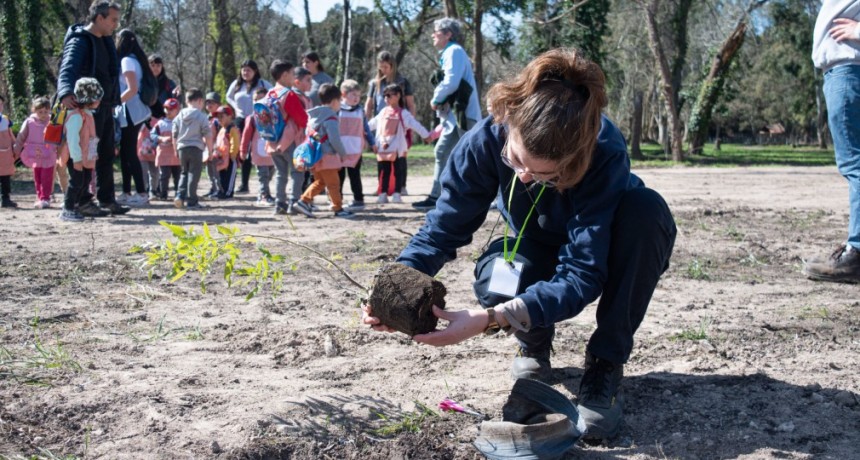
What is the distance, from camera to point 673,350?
3.64 m

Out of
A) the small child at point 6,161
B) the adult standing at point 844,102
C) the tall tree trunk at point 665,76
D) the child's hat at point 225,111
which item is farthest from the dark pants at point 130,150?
the tall tree trunk at point 665,76

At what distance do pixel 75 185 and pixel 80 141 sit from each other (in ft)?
1.61

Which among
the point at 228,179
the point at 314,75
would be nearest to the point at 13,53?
the point at 228,179

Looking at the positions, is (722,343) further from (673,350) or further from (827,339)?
(827,339)

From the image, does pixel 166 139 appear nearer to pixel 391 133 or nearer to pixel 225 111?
pixel 225 111

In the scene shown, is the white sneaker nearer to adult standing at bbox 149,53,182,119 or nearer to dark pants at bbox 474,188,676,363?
adult standing at bbox 149,53,182,119

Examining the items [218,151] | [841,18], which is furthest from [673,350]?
[218,151]

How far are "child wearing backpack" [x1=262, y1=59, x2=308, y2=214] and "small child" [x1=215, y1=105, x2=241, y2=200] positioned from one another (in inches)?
89.5

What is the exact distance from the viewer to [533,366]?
3184 millimetres

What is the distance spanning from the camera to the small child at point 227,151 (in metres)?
11.2

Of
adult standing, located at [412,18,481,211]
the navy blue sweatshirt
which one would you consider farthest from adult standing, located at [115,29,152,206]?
the navy blue sweatshirt

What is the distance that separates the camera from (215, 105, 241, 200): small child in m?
11.2

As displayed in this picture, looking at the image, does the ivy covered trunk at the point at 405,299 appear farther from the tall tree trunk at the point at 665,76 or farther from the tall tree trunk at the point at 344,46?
the tall tree trunk at the point at 344,46

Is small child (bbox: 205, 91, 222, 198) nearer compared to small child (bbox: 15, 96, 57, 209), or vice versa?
small child (bbox: 15, 96, 57, 209)
